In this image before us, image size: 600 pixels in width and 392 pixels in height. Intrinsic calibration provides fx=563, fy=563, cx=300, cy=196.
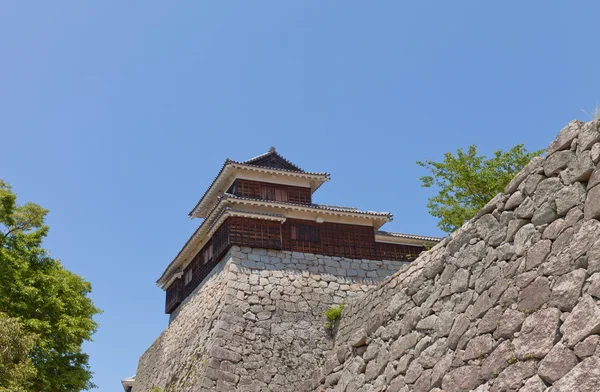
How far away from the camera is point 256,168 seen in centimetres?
2081

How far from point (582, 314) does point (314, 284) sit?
575 inches

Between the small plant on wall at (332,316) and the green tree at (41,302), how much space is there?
7992 mm

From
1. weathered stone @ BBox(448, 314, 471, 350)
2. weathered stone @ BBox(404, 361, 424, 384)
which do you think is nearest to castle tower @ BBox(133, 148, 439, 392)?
weathered stone @ BBox(404, 361, 424, 384)

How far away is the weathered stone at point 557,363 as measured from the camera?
4738mm

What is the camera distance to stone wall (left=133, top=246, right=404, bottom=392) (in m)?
16.7

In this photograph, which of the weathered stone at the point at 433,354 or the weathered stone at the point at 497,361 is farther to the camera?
the weathered stone at the point at 433,354

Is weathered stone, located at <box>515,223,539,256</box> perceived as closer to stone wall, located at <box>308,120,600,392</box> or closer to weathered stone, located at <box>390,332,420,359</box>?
stone wall, located at <box>308,120,600,392</box>

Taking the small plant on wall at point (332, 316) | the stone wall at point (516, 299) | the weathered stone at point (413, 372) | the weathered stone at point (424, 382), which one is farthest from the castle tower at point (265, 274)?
the weathered stone at point (424, 382)

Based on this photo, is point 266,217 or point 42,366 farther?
point 266,217

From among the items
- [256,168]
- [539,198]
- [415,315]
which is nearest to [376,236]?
[256,168]

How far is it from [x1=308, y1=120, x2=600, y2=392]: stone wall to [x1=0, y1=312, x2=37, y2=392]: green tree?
9899 mm

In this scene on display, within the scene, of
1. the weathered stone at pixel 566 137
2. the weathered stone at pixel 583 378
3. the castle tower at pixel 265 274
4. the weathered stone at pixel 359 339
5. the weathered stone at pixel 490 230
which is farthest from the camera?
the castle tower at pixel 265 274

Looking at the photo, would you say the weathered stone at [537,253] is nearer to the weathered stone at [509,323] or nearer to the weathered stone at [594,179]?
the weathered stone at [509,323]

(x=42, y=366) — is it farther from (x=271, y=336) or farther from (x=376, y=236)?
(x=376, y=236)
